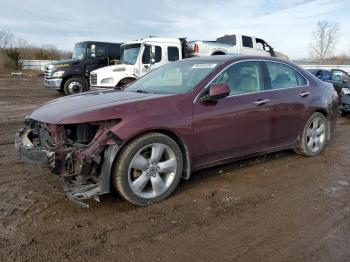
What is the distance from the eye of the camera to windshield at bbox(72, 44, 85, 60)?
15.3 metres

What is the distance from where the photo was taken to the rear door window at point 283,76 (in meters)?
5.12

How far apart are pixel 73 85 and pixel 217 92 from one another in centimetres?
1205

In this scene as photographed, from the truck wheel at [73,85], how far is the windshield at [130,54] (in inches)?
123

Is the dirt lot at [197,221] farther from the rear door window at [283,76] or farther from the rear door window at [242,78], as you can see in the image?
the rear door window at [283,76]

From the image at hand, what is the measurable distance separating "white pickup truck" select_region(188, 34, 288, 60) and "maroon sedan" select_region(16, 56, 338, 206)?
8.64m

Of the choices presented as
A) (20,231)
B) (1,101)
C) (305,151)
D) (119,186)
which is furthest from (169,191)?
(1,101)

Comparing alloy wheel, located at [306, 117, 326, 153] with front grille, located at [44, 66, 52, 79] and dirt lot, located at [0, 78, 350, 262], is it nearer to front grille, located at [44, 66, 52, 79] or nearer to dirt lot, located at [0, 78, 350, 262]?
dirt lot, located at [0, 78, 350, 262]

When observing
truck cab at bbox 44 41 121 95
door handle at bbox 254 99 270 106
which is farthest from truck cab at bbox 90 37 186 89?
door handle at bbox 254 99 270 106

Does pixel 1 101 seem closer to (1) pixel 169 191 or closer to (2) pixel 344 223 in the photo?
(1) pixel 169 191

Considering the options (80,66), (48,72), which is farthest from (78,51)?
(48,72)

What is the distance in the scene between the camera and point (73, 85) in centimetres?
1511

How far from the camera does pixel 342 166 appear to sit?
5363mm

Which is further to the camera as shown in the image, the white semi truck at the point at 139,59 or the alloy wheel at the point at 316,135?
the white semi truck at the point at 139,59

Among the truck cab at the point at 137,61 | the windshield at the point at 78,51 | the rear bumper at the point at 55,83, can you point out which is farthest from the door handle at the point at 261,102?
the windshield at the point at 78,51
